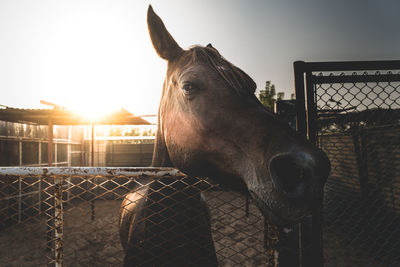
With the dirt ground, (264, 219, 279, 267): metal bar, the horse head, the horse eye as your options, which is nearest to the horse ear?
the horse head

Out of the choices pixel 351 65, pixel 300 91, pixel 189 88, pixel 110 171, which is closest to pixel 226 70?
pixel 189 88

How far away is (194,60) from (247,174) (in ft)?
2.77

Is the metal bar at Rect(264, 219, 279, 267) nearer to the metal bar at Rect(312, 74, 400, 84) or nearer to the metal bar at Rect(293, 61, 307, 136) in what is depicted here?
the metal bar at Rect(293, 61, 307, 136)

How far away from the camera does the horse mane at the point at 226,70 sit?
1202 mm

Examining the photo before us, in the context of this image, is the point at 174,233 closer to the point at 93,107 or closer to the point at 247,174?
the point at 247,174

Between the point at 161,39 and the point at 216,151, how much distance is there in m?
1.06

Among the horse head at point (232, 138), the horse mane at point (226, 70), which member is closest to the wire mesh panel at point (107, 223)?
the horse head at point (232, 138)

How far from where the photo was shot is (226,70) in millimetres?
1249

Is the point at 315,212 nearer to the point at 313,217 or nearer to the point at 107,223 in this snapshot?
the point at 313,217

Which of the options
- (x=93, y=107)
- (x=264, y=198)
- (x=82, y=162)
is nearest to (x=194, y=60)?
(x=264, y=198)

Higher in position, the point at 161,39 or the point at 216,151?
the point at 161,39

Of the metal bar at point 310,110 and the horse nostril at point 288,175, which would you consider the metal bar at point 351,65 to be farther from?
the horse nostril at point 288,175

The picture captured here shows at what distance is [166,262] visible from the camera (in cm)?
147

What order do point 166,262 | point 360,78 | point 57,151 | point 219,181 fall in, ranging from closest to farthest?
point 219,181, point 166,262, point 360,78, point 57,151
